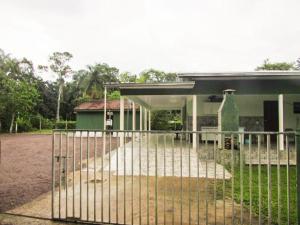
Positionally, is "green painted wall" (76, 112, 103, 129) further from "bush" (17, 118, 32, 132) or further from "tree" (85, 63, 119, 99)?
"tree" (85, 63, 119, 99)

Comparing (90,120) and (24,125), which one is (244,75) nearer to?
(90,120)

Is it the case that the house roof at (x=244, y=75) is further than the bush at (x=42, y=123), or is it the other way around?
the bush at (x=42, y=123)

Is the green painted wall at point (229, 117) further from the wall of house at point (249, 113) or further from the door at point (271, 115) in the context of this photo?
the door at point (271, 115)

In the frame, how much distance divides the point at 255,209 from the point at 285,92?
8278mm

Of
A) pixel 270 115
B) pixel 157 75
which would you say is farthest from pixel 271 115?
pixel 157 75

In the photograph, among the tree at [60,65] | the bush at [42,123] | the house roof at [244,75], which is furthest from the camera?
the tree at [60,65]

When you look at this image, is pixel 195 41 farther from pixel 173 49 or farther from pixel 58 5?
pixel 58 5

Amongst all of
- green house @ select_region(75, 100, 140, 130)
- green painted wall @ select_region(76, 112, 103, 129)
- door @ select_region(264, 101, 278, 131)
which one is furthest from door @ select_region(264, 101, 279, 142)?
green painted wall @ select_region(76, 112, 103, 129)

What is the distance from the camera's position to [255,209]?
5.62m

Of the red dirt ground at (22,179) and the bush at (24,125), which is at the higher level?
the bush at (24,125)

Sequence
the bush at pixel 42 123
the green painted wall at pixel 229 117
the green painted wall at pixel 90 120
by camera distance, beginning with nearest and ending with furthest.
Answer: the green painted wall at pixel 229 117, the green painted wall at pixel 90 120, the bush at pixel 42 123

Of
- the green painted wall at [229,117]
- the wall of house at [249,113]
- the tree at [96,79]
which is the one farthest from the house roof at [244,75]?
the tree at [96,79]

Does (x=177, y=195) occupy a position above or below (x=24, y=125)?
below

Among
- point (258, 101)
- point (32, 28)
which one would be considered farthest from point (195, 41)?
point (258, 101)
